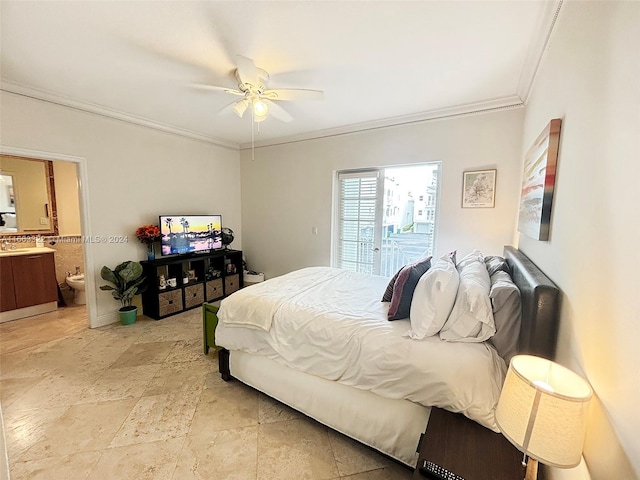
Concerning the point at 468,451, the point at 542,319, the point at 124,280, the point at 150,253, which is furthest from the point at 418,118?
the point at 124,280

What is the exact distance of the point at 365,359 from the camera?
5.19 ft

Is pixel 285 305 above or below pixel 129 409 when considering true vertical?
above

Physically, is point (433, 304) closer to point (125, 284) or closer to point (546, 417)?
point (546, 417)

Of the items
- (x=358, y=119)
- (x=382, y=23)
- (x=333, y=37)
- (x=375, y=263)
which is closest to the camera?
(x=382, y=23)

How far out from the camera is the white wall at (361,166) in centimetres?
298

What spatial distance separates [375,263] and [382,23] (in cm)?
283

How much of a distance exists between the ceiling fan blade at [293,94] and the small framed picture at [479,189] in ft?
6.47

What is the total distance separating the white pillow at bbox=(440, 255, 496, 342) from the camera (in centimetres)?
147

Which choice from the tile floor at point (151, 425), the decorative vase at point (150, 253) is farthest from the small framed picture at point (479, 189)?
the decorative vase at point (150, 253)

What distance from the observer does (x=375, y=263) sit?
12.9ft

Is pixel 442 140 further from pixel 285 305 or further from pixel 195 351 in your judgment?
pixel 195 351

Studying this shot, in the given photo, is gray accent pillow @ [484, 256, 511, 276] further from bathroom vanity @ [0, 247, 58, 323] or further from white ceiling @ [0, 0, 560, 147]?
bathroom vanity @ [0, 247, 58, 323]

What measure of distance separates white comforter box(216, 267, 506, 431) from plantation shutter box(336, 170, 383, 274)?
1.45 m

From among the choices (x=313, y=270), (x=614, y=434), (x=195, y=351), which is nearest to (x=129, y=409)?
(x=195, y=351)
